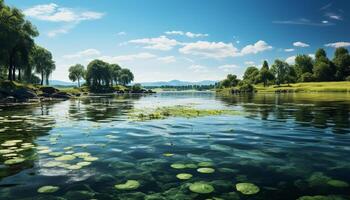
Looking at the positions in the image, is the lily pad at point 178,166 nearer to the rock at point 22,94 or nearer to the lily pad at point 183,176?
the lily pad at point 183,176

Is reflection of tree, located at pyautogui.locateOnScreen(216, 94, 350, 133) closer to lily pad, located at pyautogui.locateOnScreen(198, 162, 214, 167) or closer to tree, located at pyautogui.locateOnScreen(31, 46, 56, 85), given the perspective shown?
lily pad, located at pyautogui.locateOnScreen(198, 162, 214, 167)

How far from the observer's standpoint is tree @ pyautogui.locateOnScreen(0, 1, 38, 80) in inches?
2913

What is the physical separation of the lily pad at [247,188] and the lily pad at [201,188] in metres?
0.90

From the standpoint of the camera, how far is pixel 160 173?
11.3 metres

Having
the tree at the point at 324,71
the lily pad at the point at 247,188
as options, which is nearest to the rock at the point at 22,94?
the lily pad at the point at 247,188

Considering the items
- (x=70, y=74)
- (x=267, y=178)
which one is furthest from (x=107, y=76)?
(x=267, y=178)

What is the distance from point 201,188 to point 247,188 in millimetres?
1493

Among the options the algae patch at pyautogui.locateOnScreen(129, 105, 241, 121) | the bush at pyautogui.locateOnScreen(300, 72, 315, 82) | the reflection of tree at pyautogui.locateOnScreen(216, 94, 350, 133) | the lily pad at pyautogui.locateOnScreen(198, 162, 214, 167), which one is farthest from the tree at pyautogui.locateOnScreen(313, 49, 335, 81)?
the lily pad at pyautogui.locateOnScreen(198, 162, 214, 167)

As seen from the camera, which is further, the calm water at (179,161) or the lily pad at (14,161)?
the lily pad at (14,161)

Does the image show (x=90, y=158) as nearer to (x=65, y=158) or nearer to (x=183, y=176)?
(x=65, y=158)

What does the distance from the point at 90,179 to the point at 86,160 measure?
2.75m

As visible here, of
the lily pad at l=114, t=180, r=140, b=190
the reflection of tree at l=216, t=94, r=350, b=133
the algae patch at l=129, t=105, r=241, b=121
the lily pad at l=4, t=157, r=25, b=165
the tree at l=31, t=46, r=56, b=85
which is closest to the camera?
the lily pad at l=114, t=180, r=140, b=190

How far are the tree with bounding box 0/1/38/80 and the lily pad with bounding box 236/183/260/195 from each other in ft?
256

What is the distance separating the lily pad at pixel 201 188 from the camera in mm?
9250
